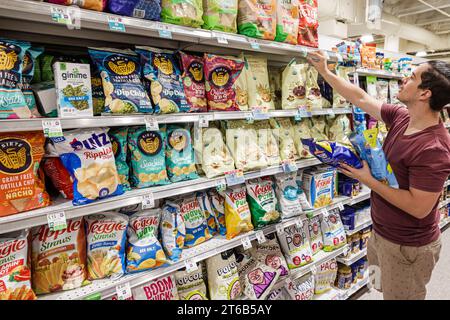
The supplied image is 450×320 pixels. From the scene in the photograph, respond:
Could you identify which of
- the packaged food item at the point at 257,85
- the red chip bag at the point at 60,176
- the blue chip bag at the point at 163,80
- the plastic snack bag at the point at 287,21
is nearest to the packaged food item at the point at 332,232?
the packaged food item at the point at 257,85

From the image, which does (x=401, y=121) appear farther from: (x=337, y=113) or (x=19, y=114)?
A: (x=19, y=114)

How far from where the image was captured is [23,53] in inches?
42.9

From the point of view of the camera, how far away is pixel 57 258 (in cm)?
125

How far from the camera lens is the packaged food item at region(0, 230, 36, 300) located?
107 cm

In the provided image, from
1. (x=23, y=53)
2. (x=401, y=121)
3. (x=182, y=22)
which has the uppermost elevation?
(x=182, y=22)

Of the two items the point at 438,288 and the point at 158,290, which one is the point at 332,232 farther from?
the point at 158,290

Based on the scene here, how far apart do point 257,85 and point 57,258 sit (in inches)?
57.2

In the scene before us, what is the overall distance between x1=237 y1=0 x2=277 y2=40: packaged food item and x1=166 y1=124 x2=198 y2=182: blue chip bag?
680 mm

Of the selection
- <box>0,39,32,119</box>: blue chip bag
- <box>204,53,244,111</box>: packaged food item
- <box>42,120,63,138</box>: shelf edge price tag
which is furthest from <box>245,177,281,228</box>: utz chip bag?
<box>0,39,32,119</box>: blue chip bag

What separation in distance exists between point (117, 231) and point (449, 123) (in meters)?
4.30

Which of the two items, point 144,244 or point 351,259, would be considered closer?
point 144,244

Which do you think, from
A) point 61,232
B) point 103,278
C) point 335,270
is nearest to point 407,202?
point 335,270

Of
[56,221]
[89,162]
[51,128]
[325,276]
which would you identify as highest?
[51,128]

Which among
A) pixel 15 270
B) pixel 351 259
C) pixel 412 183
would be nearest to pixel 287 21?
pixel 412 183
